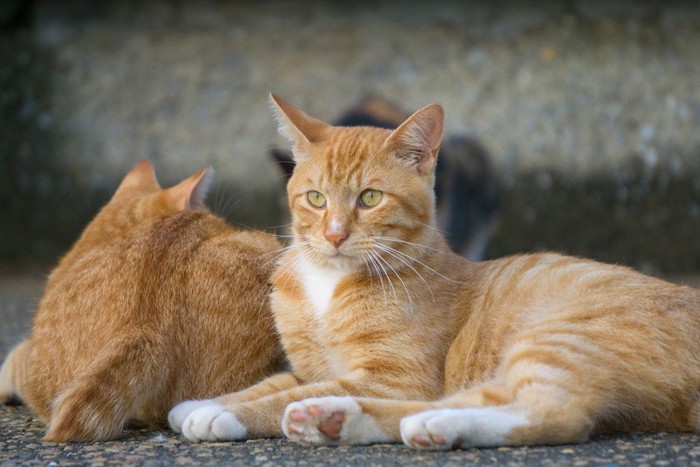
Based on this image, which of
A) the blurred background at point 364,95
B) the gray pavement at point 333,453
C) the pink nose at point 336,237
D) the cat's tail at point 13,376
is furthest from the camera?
the blurred background at point 364,95

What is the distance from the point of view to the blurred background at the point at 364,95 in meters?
8.34

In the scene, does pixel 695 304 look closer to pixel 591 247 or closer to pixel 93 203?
pixel 591 247

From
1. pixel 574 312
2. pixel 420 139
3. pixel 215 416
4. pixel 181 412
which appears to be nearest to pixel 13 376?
pixel 181 412

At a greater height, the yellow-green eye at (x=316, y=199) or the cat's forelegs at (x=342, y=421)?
the yellow-green eye at (x=316, y=199)

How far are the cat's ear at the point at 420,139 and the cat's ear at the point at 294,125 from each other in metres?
0.36

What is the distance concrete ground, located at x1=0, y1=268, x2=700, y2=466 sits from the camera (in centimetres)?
286

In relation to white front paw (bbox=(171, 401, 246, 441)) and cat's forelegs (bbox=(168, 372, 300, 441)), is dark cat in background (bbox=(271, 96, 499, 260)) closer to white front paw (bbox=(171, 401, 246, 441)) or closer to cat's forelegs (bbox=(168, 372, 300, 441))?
cat's forelegs (bbox=(168, 372, 300, 441))

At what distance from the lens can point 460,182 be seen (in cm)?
768

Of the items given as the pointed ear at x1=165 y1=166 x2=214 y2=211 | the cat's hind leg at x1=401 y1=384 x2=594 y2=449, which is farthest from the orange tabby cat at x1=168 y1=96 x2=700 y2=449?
the pointed ear at x1=165 y1=166 x2=214 y2=211

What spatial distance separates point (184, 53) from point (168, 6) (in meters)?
0.46

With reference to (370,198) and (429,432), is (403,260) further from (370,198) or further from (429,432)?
(429,432)

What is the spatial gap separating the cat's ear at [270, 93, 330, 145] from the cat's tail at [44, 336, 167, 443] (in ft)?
3.52

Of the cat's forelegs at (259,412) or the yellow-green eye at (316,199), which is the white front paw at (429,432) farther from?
the yellow-green eye at (316,199)

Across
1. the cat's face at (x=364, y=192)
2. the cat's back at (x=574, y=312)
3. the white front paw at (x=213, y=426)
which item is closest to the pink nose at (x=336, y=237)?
the cat's face at (x=364, y=192)
